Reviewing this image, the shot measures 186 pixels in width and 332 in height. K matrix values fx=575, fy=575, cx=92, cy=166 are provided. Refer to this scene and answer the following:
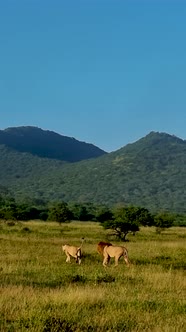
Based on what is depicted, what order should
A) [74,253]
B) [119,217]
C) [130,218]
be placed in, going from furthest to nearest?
[130,218] < [119,217] < [74,253]

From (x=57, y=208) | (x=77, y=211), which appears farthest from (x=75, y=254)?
(x=77, y=211)

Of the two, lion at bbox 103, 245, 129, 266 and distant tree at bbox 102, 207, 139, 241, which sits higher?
distant tree at bbox 102, 207, 139, 241

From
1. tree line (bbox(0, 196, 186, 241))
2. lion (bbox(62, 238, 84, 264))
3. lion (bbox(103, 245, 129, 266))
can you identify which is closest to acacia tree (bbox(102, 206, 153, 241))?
tree line (bbox(0, 196, 186, 241))

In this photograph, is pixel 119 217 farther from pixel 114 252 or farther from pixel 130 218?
pixel 114 252

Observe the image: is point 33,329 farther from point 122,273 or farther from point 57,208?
point 57,208

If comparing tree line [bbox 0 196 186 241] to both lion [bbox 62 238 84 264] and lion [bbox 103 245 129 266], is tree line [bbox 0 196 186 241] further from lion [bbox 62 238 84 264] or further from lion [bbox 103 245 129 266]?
lion [bbox 103 245 129 266]

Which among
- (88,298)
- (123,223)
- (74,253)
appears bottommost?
(88,298)

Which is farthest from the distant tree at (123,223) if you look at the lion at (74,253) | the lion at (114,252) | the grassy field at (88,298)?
Answer: the grassy field at (88,298)

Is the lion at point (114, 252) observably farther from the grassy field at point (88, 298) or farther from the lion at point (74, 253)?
the lion at point (74, 253)

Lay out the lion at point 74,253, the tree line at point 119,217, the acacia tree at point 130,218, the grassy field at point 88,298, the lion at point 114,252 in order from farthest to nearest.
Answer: the acacia tree at point 130,218
the tree line at point 119,217
the lion at point 74,253
the lion at point 114,252
the grassy field at point 88,298

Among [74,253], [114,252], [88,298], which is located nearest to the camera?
[88,298]

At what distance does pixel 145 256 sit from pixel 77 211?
265ft

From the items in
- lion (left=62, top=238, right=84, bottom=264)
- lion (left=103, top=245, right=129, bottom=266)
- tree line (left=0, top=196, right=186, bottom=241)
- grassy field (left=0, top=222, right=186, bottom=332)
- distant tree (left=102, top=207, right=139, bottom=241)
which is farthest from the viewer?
tree line (left=0, top=196, right=186, bottom=241)

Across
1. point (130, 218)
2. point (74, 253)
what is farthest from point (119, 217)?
point (74, 253)
